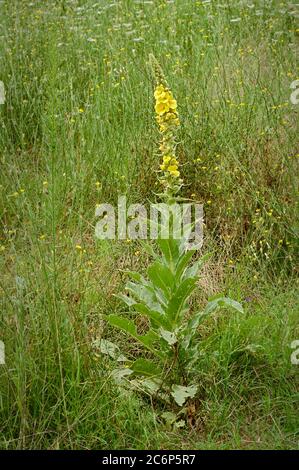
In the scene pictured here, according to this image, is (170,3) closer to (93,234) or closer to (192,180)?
(192,180)

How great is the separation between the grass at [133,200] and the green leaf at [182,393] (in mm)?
92

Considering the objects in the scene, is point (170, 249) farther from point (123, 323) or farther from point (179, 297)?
point (123, 323)

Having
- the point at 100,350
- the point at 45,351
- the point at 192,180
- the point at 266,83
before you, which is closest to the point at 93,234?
the point at 192,180

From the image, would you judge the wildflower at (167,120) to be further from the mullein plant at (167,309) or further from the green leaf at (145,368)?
the green leaf at (145,368)

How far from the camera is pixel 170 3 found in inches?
240

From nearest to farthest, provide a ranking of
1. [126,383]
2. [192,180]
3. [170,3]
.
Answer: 1. [126,383]
2. [192,180]
3. [170,3]

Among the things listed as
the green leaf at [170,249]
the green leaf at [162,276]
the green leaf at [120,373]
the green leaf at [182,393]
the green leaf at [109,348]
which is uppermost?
the green leaf at [170,249]

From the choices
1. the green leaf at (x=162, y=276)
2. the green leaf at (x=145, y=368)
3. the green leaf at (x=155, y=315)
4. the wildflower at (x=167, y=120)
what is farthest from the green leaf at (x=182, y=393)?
the wildflower at (x=167, y=120)

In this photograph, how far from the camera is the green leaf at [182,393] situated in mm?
2709

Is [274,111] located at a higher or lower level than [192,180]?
higher

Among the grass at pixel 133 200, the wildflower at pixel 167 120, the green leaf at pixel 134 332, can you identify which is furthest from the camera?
the green leaf at pixel 134 332

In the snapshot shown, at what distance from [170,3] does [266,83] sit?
186cm

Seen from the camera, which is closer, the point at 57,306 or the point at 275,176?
the point at 57,306

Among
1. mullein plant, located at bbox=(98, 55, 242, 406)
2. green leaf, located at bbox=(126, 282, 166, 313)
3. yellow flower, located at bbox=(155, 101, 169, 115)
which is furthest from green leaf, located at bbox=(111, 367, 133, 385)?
yellow flower, located at bbox=(155, 101, 169, 115)
